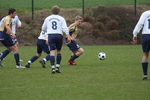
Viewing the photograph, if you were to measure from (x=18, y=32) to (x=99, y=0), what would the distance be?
358 inches

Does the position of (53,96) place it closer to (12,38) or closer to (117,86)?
(117,86)

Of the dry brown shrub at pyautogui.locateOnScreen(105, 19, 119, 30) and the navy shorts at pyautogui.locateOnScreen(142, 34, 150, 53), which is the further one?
the dry brown shrub at pyautogui.locateOnScreen(105, 19, 119, 30)

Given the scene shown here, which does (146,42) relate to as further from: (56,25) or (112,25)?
(112,25)

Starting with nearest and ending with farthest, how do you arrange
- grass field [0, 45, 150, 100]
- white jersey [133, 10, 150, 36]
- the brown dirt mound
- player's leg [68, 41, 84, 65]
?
1. grass field [0, 45, 150, 100]
2. white jersey [133, 10, 150, 36]
3. player's leg [68, 41, 84, 65]
4. the brown dirt mound

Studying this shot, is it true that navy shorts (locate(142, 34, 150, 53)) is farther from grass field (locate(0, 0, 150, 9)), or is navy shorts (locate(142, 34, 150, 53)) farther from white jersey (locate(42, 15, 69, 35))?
grass field (locate(0, 0, 150, 9))

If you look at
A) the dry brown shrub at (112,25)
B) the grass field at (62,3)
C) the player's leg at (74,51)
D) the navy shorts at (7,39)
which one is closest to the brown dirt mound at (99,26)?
the dry brown shrub at (112,25)

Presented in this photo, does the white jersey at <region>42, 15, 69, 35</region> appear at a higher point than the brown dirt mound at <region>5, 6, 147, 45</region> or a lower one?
higher

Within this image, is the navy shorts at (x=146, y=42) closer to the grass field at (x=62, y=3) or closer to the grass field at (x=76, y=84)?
the grass field at (x=76, y=84)

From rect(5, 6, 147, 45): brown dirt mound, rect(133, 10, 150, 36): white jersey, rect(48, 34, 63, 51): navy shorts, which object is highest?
rect(133, 10, 150, 36): white jersey

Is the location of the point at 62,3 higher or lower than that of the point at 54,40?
lower

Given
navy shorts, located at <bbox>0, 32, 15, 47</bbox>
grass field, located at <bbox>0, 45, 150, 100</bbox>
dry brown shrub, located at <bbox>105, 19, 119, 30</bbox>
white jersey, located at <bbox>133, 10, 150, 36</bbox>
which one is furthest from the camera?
dry brown shrub, located at <bbox>105, 19, 119, 30</bbox>

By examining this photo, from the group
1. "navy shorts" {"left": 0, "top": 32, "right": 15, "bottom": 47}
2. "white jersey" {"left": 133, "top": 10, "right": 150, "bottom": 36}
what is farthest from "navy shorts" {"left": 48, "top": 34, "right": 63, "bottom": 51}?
"white jersey" {"left": 133, "top": 10, "right": 150, "bottom": 36}

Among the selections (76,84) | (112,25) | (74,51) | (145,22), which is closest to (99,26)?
(112,25)

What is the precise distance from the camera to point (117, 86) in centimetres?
1382
